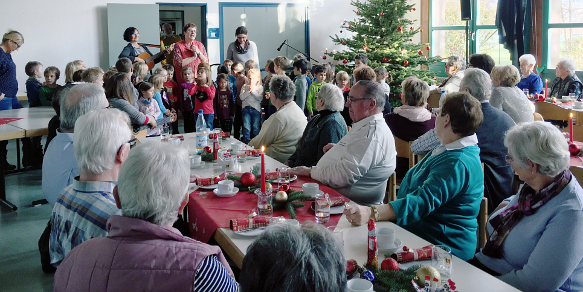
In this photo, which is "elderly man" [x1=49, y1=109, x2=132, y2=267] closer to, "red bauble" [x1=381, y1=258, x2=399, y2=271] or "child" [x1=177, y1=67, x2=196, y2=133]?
"red bauble" [x1=381, y1=258, x2=399, y2=271]

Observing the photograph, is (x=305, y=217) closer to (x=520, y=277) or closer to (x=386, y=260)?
(x=386, y=260)

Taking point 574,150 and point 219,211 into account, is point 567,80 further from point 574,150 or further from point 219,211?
point 219,211

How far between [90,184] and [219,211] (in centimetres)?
66

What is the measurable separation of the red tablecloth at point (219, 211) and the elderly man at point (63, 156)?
2.20 feet

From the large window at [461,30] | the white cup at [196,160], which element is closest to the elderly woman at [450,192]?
the white cup at [196,160]

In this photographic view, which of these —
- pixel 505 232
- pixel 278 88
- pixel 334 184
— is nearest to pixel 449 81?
pixel 278 88

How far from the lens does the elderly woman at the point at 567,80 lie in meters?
6.57

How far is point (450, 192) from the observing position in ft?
7.41

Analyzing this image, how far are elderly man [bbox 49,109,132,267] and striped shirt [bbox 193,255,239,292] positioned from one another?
687mm

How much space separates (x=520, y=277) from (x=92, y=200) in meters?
1.68

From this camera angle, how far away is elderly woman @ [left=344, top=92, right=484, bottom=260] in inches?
88.2

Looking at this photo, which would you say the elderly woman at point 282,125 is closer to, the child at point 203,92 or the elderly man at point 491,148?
the elderly man at point 491,148

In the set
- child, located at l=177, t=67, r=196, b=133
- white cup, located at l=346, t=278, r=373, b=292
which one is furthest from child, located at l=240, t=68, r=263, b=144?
white cup, located at l=346, t=278, r=373, b=292

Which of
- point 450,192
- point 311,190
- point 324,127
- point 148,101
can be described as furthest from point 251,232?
point 148,101
